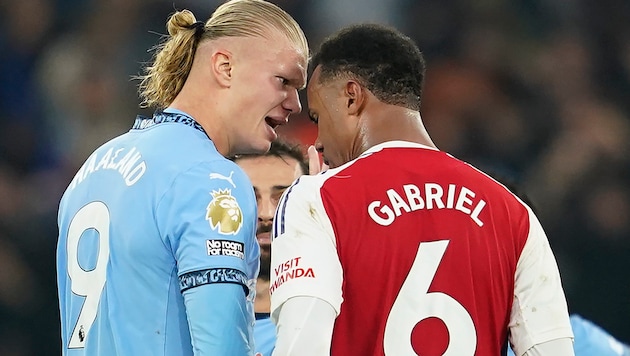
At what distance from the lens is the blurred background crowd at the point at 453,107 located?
15.7 ft

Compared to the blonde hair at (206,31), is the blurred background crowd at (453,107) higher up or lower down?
lower down

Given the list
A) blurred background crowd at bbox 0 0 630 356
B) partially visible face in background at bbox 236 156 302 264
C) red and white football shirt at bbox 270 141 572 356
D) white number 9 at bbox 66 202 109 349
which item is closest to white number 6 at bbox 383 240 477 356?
red and white football shirt at bbox 270 141 572 356

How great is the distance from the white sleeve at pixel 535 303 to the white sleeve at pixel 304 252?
43 cm

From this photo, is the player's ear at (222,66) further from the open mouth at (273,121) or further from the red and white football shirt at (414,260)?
the red and white football shirt at (414,260)

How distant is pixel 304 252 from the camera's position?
196 centimetres

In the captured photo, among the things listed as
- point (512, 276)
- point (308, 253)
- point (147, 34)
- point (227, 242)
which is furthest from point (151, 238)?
point (147, 34)

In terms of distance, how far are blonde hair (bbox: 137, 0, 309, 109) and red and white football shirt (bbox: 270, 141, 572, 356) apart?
1.66ft

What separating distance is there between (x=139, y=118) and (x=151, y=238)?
0.43 meters

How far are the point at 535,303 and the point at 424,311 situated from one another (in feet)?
0.89

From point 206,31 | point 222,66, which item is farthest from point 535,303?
point 206,31

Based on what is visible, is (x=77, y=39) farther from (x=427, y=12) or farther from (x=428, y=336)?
(x=428, y=336)

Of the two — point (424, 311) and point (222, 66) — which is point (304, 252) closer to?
point (424, 311)

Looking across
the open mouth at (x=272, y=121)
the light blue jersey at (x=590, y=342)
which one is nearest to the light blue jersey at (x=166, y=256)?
the open mouth at (x=272, y=121)

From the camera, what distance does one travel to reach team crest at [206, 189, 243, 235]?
1981 mm
